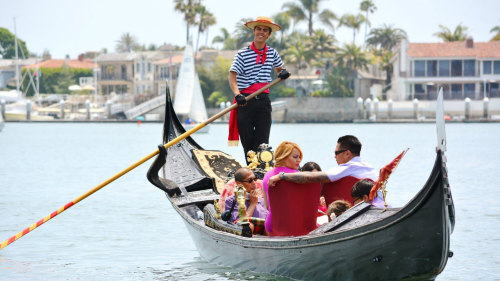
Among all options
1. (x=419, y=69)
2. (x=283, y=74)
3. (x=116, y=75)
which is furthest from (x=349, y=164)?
(x=116, y=75)

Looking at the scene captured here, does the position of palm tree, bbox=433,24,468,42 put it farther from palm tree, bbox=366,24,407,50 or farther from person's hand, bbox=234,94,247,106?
person's hand, bbox=234,94,247,106

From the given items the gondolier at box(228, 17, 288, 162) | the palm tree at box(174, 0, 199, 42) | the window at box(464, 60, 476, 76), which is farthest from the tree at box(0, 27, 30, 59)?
the gondolier at box(228, 17, 288, 162)

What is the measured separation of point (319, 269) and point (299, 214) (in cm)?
34

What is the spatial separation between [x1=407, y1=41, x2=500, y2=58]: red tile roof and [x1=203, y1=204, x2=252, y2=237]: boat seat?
47586 mm

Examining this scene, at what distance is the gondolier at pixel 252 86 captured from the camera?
7.12 metres

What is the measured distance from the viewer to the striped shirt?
7.12 m

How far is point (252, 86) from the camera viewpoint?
7.19 meters

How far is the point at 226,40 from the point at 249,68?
64.8m

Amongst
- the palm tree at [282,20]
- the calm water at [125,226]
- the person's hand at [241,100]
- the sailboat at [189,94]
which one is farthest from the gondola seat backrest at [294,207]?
the palm tree at [282,20]

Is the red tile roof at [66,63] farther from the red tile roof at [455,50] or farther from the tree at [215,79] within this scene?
the red tile roof at [455,50]

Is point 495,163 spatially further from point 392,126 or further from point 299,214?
point 392,126

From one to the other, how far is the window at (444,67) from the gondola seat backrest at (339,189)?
158ft

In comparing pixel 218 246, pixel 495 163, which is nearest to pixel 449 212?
pixel 218 246

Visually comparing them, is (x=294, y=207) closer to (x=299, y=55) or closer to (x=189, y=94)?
A: (x=189, y=94)
